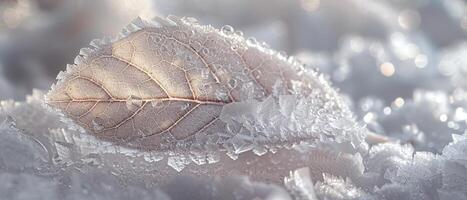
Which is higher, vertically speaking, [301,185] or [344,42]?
[344,42]

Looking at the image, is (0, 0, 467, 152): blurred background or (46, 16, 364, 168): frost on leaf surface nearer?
(46, 16, 364, 168): frost on leaf surface

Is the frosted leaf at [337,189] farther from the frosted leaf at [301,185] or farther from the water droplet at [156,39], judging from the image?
the water droplet at [156,39]

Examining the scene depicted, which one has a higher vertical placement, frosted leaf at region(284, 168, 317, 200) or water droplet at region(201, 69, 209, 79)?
water droplet at region(201, 69, 209, 79)

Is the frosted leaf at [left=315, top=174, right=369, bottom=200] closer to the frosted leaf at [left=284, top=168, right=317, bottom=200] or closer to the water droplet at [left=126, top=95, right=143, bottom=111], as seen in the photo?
the frosted leaf at [left=284, top=168, right=317, bottom=200]

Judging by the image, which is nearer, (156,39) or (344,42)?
(156,39)

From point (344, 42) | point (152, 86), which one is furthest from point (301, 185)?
point (344, 42)

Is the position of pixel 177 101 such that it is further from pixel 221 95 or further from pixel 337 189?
pixel 337 189

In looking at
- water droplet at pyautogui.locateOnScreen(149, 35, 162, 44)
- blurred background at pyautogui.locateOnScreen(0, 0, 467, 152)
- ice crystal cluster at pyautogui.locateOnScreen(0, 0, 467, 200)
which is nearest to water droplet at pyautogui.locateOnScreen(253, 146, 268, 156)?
ice crystal cluster at pyautogui.locateOnScreen(0, 0, 467, 200)
